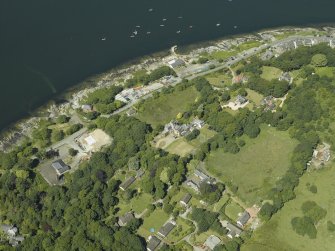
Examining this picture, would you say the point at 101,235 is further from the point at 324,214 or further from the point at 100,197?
the point at 324,214

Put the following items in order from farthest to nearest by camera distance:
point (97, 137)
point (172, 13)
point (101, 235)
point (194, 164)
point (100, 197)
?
point (172, 13) < point (97, 137) < point (194, 164) < point (100, 197) < point (101, 235)

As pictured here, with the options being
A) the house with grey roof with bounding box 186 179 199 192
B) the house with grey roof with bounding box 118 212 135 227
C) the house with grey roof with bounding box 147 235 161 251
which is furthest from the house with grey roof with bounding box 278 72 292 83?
the house with grey roof with bounding box 147 235 161 251

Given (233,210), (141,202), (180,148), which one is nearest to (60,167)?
(141,202)

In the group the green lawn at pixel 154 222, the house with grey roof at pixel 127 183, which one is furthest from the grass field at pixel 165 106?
the green lawn at pixel 154 222

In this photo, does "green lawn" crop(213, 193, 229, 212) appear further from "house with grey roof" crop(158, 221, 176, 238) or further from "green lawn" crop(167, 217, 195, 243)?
"house with grey roof" crop(158, 221, 176, 238)

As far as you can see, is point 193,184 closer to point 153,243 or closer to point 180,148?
point 180,148

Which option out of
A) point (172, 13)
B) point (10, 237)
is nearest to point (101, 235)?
point (10, 237)

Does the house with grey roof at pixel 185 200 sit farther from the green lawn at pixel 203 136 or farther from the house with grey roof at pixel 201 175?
the green lawn at pixel 203 136
